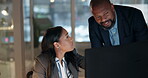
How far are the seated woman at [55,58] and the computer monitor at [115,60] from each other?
79 cm

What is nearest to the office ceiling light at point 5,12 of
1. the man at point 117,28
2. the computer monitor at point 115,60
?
the man at point 117,28

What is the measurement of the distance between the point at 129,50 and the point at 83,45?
4.24 m

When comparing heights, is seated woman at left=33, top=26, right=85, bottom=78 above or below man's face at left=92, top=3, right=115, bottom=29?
below

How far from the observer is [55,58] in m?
1.77

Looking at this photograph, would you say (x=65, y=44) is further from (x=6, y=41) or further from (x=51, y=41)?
(x=6, y=41)

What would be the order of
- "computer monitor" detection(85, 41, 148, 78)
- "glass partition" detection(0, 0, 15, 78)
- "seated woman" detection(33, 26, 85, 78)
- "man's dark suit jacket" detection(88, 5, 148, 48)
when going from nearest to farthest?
"computer monitor" detection(85, 41, 148, 78) → "man's dark suit jacket" detection(88, 5, 148, 48) → "seated woman" detection(33, 26, 85, 78) → "glass partition" detection(0, 0, 15, 78)

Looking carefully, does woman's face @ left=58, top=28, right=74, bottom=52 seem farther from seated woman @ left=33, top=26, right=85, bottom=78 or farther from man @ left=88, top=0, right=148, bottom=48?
man @ left=88, top=0, right=148, bottom=48

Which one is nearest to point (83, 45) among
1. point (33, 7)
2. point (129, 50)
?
point (33, 7)

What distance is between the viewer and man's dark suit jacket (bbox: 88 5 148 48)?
1511mm

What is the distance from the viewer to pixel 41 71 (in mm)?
1685

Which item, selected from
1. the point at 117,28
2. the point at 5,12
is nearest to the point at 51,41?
the point at 117,28

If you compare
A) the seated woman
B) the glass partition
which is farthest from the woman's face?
the glass partition

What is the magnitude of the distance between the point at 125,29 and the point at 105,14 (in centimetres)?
26

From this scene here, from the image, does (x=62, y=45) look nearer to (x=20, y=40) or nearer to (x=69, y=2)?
(x=20, y=40)
